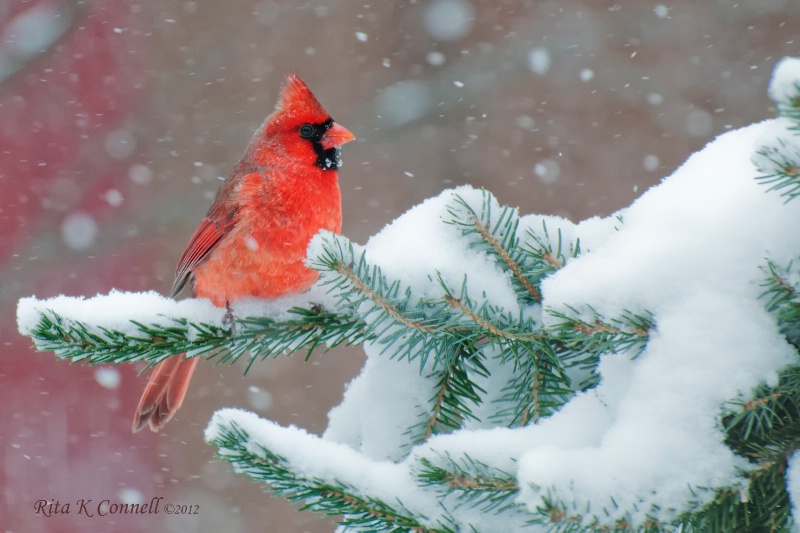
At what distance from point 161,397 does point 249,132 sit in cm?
317

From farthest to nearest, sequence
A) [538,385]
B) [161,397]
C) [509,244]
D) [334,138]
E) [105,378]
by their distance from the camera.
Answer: [105,378]
[334,138]
[161,397]
[509,244]
[538,385]

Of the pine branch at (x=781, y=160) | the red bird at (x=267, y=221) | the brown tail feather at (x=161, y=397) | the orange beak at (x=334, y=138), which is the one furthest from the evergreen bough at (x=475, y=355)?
the orange beak at (x=334, y=138)

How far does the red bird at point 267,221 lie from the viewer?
7.02ft

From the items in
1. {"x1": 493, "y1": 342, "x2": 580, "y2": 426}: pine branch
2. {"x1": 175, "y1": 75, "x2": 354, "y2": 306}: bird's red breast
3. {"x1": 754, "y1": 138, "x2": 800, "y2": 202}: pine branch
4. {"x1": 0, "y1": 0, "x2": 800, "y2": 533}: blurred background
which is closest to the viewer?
{"x1": 754, "y1": 138, "x2": 800, "y2": 202}: pine branch

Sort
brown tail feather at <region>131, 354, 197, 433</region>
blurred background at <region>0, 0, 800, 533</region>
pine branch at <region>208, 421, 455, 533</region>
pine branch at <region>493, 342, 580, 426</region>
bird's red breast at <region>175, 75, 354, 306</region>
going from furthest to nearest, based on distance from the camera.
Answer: blurred background at <region>0, 0, 800, 533</region>, brown tail feather at <region>131, 354, 197, 433</region>, bird's red breast at <region>175, 75, 354, 306</region>, pine branch at <region>493, 342, 580, 426</region>, pine branch at <region>208, 421, 455, 533</region>

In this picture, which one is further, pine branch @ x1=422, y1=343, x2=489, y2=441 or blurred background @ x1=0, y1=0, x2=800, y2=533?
blurred background @ x1=0, y1=0, x2=800, y2=533

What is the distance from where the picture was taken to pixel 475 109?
18.2 ft

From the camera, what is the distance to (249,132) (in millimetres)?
5262

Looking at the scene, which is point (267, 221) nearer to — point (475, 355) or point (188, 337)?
point (188, 337)

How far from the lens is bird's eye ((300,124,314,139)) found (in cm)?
263

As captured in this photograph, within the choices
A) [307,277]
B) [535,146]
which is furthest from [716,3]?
[307,277]

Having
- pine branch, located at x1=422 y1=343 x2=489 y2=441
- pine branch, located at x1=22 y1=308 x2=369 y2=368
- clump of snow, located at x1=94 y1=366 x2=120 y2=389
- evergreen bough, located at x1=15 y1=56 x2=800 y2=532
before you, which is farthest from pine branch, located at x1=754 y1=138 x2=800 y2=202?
clump of snow, located at x1=94 y1=366 x2=120 y2=389

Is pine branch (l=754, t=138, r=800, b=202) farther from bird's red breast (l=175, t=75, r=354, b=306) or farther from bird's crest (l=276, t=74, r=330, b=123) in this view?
→ bird's crest (l=276, t=74, r=330, b=123)

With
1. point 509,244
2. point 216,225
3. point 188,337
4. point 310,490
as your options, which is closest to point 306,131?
point 216,225
